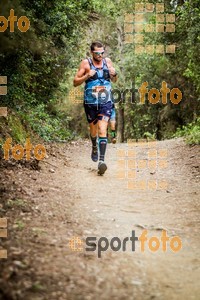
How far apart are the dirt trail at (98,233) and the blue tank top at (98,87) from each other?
1.61 m

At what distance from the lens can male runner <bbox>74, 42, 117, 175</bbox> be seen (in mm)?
7844

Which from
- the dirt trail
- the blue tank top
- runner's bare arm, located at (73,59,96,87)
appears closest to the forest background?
runner's bare arm, located at (73,59,96,87)

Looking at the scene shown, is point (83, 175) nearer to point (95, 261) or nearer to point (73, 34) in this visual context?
point (95, 261)

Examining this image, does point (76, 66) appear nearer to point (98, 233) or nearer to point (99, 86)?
point (99, 86)

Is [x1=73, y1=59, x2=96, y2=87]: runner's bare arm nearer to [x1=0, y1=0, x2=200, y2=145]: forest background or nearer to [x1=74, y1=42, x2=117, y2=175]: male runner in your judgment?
[x1=74, y1=42, x2=117, y2=175]: male runner

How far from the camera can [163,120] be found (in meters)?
25.4

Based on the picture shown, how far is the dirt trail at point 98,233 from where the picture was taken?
342 cm

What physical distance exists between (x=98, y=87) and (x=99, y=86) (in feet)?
0.10

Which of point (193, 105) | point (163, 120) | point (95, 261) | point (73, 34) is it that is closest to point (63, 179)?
point (95, 261)

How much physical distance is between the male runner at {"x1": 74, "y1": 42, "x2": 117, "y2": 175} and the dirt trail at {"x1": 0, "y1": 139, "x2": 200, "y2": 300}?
104cm

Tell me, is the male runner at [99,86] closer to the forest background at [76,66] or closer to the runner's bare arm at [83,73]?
the runner's bare arm at [83,73]

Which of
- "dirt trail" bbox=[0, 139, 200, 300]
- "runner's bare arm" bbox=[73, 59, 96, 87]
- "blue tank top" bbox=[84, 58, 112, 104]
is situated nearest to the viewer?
"dirt trail" bbox=[0, 139, 200, 300]

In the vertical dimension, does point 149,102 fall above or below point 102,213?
above

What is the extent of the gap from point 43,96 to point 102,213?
10.7 metres
